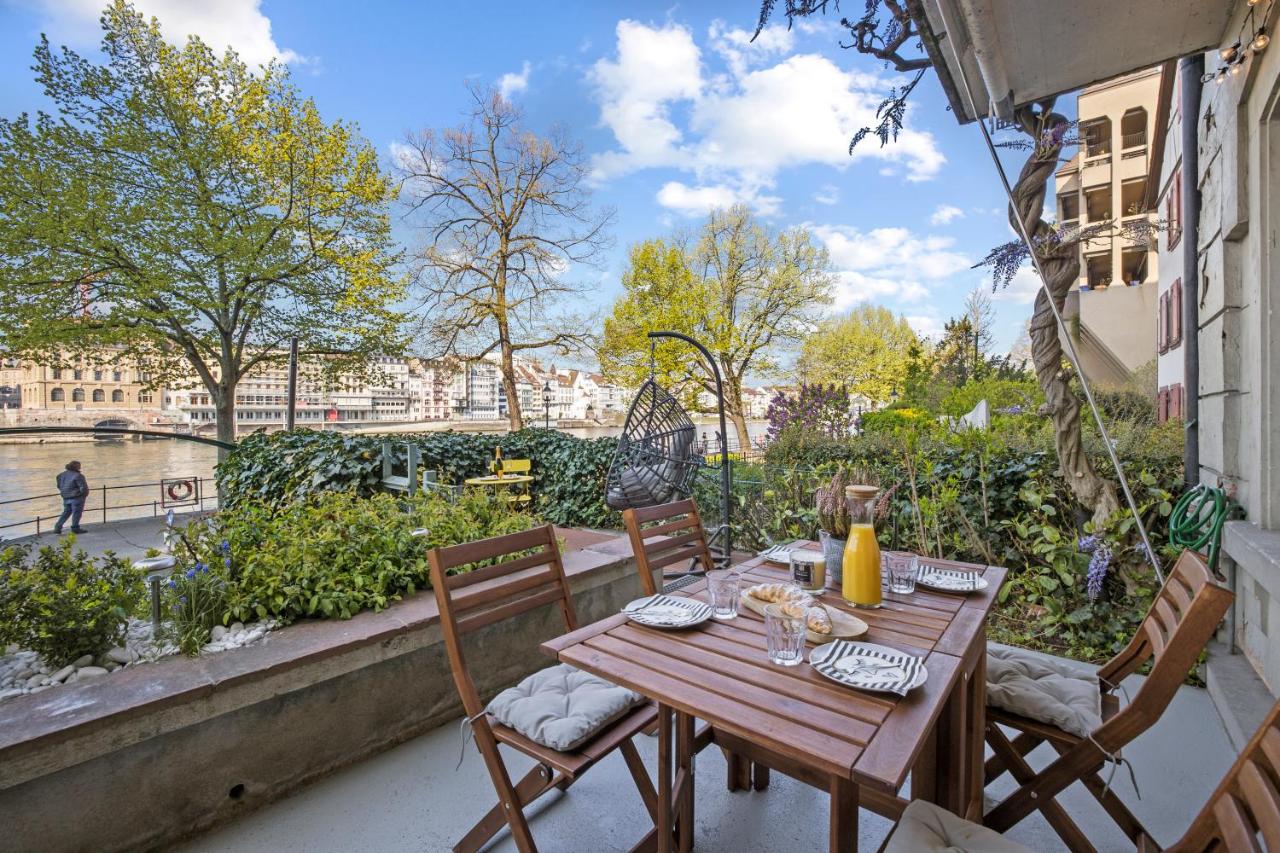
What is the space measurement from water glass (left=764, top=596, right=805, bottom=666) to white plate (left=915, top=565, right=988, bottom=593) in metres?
0.75

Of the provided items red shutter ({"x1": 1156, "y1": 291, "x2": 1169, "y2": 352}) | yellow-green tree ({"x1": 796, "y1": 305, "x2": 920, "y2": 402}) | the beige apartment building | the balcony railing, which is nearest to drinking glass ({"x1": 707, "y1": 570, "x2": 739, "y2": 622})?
red shutter ({"x1": 1156, "y1": 291, "x2": 1169, "y2": 352})

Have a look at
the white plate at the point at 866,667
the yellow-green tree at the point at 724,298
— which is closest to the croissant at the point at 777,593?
the white plate at the point at 866,667

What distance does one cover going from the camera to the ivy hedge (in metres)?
5.73

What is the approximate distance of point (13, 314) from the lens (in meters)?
10.3

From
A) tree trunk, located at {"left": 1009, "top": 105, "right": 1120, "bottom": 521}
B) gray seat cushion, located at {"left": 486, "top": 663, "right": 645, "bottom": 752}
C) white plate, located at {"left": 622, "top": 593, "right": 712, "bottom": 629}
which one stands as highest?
tree trunk, located at {"left": 1009, "top": 105, "right": 1120, "bottom": 521}

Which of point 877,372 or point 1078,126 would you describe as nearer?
point 1078,126

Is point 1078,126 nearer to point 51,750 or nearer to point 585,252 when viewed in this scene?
point 51,750

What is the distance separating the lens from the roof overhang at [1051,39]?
2.06 m

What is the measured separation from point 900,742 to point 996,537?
3.06 m

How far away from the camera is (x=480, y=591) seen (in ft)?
5.40

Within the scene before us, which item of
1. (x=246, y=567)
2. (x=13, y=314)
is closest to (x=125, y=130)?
(x=13, y=314)

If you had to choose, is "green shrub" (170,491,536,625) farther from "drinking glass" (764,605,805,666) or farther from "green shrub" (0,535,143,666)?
"drinking glass" (764,605,805,666)

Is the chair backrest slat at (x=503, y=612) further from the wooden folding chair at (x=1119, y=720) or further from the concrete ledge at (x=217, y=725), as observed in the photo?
the wooden folding chair at (x=1119, y=720)

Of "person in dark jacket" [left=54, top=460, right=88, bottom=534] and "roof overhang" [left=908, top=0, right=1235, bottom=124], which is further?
"person in dark jacket" [left=54, top=460, right=88, bottom=534]
